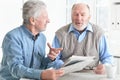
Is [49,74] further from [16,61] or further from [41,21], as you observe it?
[41,21]

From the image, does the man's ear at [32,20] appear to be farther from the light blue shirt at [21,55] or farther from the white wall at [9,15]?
the white wall at [9,15]

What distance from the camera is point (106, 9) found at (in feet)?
13.0

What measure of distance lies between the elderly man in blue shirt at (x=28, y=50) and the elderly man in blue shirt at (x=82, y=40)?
1.07 ft

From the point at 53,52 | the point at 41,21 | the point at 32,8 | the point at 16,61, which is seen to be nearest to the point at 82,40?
the point at 53,52

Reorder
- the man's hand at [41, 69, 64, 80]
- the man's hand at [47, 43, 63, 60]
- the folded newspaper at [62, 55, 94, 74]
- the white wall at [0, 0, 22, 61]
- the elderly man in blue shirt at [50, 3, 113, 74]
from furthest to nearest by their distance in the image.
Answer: the white wall at [0, 0, 22, 61] < the elderly man in blue shirt at [50, 3, 113, 74] < the man's hand at [47, 43, 63, 60] < the folded newspaper at [62, 55, 94, 74] < the man's hand at [41, 69, 64, 80]

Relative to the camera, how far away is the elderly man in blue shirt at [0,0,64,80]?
155cm

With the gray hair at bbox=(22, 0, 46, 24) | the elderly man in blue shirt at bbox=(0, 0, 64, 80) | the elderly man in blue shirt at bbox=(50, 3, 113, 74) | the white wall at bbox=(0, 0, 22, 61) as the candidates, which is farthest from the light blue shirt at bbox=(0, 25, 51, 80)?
the white wall at bbox=(0, 0, 22, 61)

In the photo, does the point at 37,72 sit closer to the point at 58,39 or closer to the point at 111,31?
the point at 58,39

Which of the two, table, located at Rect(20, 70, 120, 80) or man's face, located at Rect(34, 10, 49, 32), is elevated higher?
man's face, located at Rect(34, 10, 49, 32)

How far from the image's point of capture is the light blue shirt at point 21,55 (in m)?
1.55

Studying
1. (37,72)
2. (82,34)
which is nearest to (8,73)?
(37,72)

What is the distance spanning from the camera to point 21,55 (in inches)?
64.7

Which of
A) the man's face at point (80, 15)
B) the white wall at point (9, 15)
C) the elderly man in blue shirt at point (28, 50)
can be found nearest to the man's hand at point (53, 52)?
the elderly man in blue shirt at point (28, 50)

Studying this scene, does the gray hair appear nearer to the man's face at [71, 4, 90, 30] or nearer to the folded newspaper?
the folded newspaper
